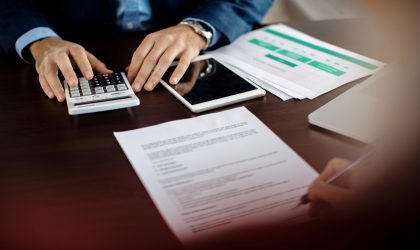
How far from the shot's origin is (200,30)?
2.94 feet

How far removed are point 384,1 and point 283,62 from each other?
0.58m

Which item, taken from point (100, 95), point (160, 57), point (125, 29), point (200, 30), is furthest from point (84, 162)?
point (125, 29)

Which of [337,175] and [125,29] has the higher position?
[337,175]

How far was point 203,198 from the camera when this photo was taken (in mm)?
494

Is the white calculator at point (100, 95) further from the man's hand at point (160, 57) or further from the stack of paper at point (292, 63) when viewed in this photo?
the stack of paper at point (292, 63)

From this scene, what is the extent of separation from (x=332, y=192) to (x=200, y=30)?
582 mm

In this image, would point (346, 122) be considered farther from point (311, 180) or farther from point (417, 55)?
point (417, 55)

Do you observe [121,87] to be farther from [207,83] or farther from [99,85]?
[207,83]

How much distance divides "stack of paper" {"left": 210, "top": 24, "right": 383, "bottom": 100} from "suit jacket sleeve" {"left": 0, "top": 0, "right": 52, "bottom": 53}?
0.38 metres

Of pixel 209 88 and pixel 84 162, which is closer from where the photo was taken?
pixel 84 162

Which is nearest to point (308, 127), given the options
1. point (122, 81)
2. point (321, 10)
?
point (321, 10)

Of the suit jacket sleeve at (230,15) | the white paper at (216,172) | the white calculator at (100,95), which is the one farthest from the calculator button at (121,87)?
the suit jacket sleeve at (230,15)

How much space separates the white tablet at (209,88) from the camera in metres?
0.70

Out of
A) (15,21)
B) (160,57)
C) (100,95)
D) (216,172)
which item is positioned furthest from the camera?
(15,21)
